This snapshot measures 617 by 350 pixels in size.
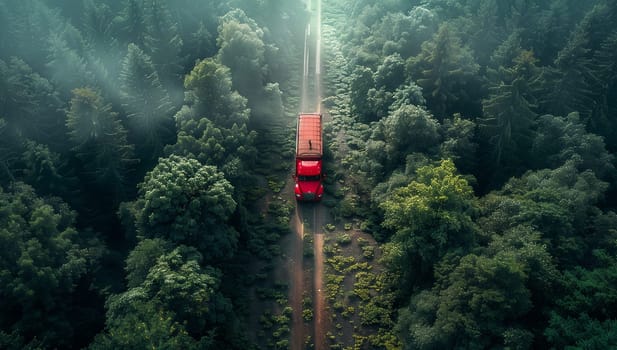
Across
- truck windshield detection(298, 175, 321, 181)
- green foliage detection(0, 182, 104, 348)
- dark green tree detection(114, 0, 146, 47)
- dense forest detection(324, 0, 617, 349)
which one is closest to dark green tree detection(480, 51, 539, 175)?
dense forest detection(324, 0, 617, 349)

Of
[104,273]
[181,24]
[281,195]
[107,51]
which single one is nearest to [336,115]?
[281,195]

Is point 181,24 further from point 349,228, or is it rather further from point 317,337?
point 317,337

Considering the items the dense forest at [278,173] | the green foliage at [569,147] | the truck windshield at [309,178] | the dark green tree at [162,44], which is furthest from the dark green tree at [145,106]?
the green foliage at [569,147]

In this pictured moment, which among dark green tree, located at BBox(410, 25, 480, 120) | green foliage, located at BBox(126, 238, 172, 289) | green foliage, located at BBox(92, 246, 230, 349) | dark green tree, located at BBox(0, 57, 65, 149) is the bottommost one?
green foliage, located at BBox(92, 246, 230, 349)

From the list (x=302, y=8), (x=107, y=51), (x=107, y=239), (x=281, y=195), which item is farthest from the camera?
(x=302, y=8)

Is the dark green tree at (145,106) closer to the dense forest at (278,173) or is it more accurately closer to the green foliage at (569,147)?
the dense forest at (278,173)

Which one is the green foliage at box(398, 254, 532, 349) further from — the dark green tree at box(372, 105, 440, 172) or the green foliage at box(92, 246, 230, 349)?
the dark green tree at box(372, 105, 440, 172)
